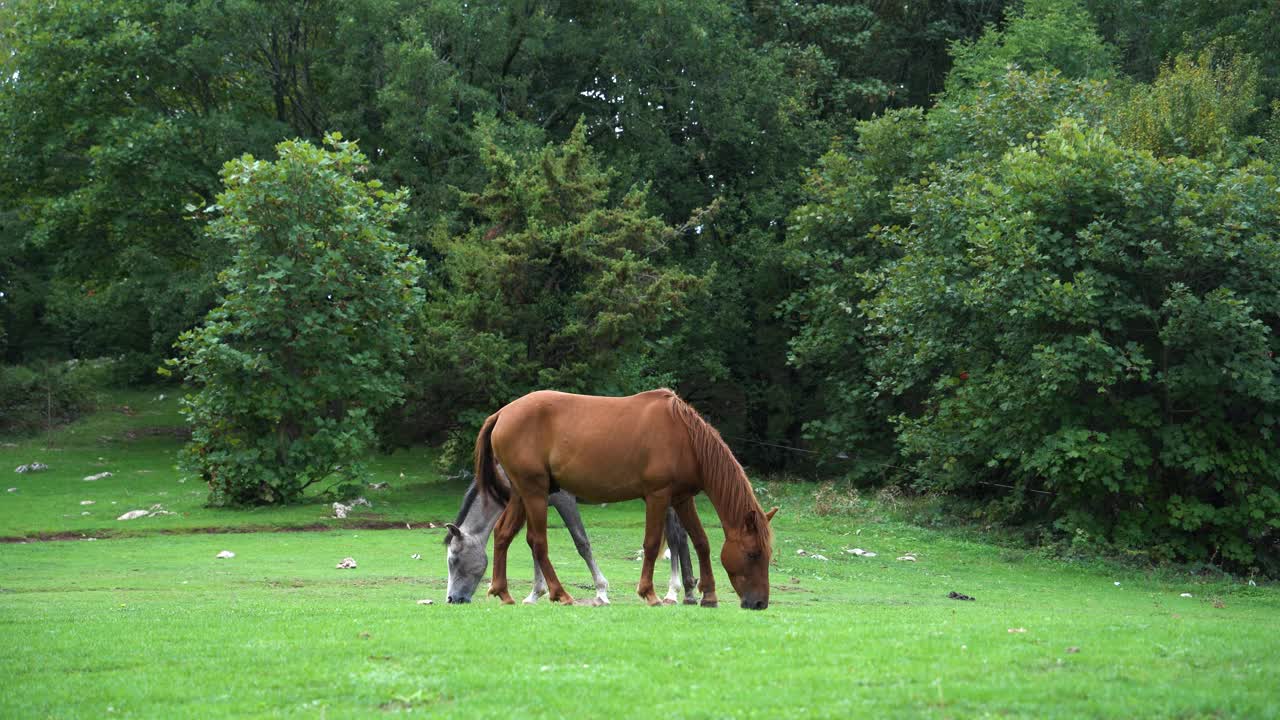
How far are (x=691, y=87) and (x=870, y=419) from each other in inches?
525

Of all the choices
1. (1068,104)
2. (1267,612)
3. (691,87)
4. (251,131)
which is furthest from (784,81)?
(1267,612)

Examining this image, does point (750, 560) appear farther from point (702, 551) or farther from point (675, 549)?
point (675, 549)

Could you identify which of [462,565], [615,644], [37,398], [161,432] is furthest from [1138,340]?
[37,398]

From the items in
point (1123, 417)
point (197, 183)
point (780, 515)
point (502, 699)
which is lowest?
point (780, 515)

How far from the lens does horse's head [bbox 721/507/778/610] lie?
11.8 m

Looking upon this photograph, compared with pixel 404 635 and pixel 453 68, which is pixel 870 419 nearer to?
pixel 453 68

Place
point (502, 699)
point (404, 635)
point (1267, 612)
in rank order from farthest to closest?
point (1267, 612) → point (404, 635) → point (502, 699)

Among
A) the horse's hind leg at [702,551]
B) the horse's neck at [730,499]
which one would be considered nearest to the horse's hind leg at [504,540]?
the horse's hind leg at [702,551]

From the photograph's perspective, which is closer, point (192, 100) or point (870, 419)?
point (870, 419)

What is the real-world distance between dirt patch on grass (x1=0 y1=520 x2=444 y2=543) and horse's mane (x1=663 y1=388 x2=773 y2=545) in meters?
13.3

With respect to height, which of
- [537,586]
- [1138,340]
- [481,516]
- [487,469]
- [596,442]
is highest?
[1138,340]

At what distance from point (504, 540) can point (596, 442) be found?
167cm

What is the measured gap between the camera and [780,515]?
26.2m

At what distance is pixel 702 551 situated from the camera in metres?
12.4
